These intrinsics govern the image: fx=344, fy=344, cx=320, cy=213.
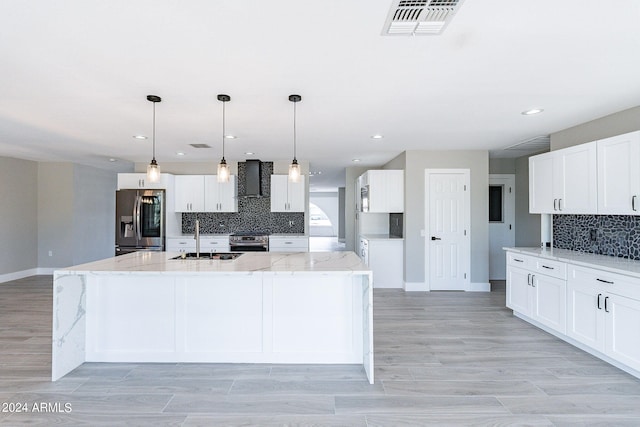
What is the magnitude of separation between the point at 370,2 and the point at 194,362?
2965mm

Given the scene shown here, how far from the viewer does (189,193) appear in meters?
6.40

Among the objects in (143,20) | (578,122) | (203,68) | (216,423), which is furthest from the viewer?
(578,122)

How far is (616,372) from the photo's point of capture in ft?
9.23

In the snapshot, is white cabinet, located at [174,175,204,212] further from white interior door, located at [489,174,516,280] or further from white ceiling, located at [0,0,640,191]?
white interior door, located at [489,174,516,280]

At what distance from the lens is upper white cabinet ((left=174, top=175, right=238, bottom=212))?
21.0 ft

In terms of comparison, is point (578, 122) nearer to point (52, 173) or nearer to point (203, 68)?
point (203, 68)

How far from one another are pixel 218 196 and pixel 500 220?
5.38 metres

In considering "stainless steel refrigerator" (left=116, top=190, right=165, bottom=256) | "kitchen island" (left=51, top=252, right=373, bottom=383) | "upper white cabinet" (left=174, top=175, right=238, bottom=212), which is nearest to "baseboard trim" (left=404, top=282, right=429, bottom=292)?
"kitchen island" (left=51, top=252, right=373, bottom=383)

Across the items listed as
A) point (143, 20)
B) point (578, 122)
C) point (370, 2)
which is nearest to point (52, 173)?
point (143, 20)

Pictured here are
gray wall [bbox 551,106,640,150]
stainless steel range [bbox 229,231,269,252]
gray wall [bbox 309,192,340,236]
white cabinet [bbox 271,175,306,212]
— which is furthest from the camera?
gray wall [bbox 309,192,340,236]

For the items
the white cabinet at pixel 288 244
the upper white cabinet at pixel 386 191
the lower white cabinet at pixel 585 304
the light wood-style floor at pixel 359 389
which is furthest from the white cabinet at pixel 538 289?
the white cabinet at pixel 288 244

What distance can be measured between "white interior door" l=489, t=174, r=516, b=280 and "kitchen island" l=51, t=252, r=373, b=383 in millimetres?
4691

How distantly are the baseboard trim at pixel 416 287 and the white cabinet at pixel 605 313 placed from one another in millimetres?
2441

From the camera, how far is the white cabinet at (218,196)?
6395 mm
